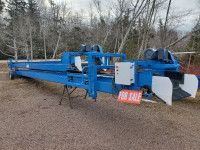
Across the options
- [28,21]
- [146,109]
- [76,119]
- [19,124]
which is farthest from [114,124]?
[28,21]

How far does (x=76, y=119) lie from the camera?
3641 millimetres

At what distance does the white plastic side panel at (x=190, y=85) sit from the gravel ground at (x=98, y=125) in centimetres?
82

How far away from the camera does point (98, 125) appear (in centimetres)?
331

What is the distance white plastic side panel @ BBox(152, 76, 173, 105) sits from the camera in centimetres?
223

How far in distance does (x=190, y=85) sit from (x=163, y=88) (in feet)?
2.52

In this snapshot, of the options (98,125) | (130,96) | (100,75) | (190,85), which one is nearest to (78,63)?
(100,75)

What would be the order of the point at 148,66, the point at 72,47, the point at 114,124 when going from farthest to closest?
the point at 72,47, the point at 114,124, the point at 148,66

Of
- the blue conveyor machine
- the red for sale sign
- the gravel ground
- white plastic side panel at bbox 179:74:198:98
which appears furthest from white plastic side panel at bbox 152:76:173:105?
the gravel ground

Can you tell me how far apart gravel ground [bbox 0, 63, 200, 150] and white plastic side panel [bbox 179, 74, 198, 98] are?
2.70 feet

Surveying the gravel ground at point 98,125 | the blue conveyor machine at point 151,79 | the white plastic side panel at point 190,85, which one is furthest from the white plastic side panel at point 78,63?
the white plastic side panel at point 190,85

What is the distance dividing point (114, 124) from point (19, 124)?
203 centimetres

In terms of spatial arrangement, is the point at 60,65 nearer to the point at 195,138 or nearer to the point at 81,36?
the point at 195,138

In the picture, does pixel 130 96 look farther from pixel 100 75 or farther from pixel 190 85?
pixel 190 85

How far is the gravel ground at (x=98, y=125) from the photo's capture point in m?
2.61
